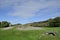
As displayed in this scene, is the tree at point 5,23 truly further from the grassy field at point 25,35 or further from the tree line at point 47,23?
the grassy field at point 25,35

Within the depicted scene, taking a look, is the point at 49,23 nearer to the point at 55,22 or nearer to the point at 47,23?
the point at 47,23

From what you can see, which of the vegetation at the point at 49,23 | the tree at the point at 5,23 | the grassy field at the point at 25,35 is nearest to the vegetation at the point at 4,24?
the tree at the point at 5,23

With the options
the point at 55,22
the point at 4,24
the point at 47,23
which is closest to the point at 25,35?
the point at 47,23

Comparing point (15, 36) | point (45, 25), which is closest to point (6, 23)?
point (15, 36)

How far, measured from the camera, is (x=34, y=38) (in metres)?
14.0

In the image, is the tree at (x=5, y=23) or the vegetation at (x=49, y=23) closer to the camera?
the vegetation at (x=49, y=23)

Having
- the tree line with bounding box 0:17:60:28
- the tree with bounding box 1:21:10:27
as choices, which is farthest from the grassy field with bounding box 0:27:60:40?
the tree with bounding box 1:21:10:27

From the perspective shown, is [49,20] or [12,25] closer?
[49,20]

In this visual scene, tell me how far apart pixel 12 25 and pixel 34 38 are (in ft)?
17.0

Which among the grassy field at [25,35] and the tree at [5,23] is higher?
the tree at [5,23]

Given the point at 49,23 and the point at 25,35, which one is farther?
the point at 49,23

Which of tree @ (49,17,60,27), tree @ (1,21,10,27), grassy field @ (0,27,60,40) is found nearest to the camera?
grassy field @ (0,27,60,40)

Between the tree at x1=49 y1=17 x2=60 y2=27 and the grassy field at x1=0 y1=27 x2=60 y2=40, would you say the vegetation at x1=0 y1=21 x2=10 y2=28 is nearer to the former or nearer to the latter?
the grassy field at x1=0 y1=27 x2=60 y2=40

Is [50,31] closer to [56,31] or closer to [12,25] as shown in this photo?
[56,31]
